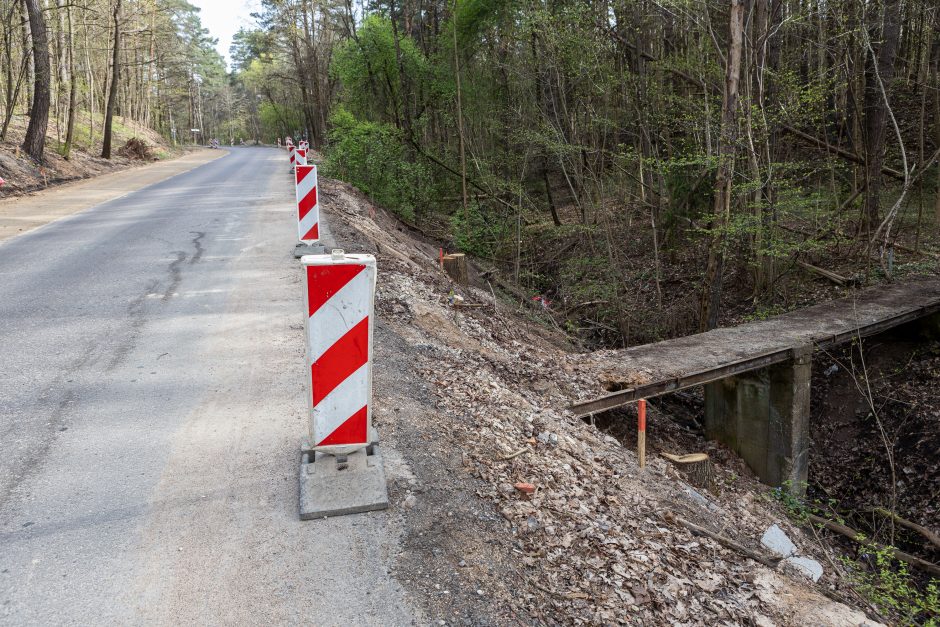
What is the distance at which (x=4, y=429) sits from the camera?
14.9ft

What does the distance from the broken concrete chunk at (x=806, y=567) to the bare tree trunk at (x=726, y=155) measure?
736cm

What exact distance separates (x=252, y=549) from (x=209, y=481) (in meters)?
0.79

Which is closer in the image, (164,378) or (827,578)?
(164,378)

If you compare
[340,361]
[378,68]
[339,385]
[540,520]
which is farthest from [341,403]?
[378,68]

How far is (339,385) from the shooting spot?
12.5ft

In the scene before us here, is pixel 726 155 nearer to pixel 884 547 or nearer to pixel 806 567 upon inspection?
pixel 884 547

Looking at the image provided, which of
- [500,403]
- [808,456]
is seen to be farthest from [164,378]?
[808,456]

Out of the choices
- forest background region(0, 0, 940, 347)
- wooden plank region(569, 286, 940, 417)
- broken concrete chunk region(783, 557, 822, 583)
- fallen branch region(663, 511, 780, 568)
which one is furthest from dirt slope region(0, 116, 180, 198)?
broken concrete chunk region(783, 557, 822, 583)

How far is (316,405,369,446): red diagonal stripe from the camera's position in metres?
3.92

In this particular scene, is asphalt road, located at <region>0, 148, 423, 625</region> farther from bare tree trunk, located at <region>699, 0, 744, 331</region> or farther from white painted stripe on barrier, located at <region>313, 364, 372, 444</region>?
bare tree trunk, located at <region>699, 0, 744, 331</region>

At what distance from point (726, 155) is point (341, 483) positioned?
35.6 ft

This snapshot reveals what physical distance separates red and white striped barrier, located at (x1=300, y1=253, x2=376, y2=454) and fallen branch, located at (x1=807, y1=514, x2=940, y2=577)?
6.67 m

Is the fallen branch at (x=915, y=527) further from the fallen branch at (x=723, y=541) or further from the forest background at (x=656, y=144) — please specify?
the forest background at (x=656, y=144)

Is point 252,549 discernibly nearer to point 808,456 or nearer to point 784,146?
point 808,456
